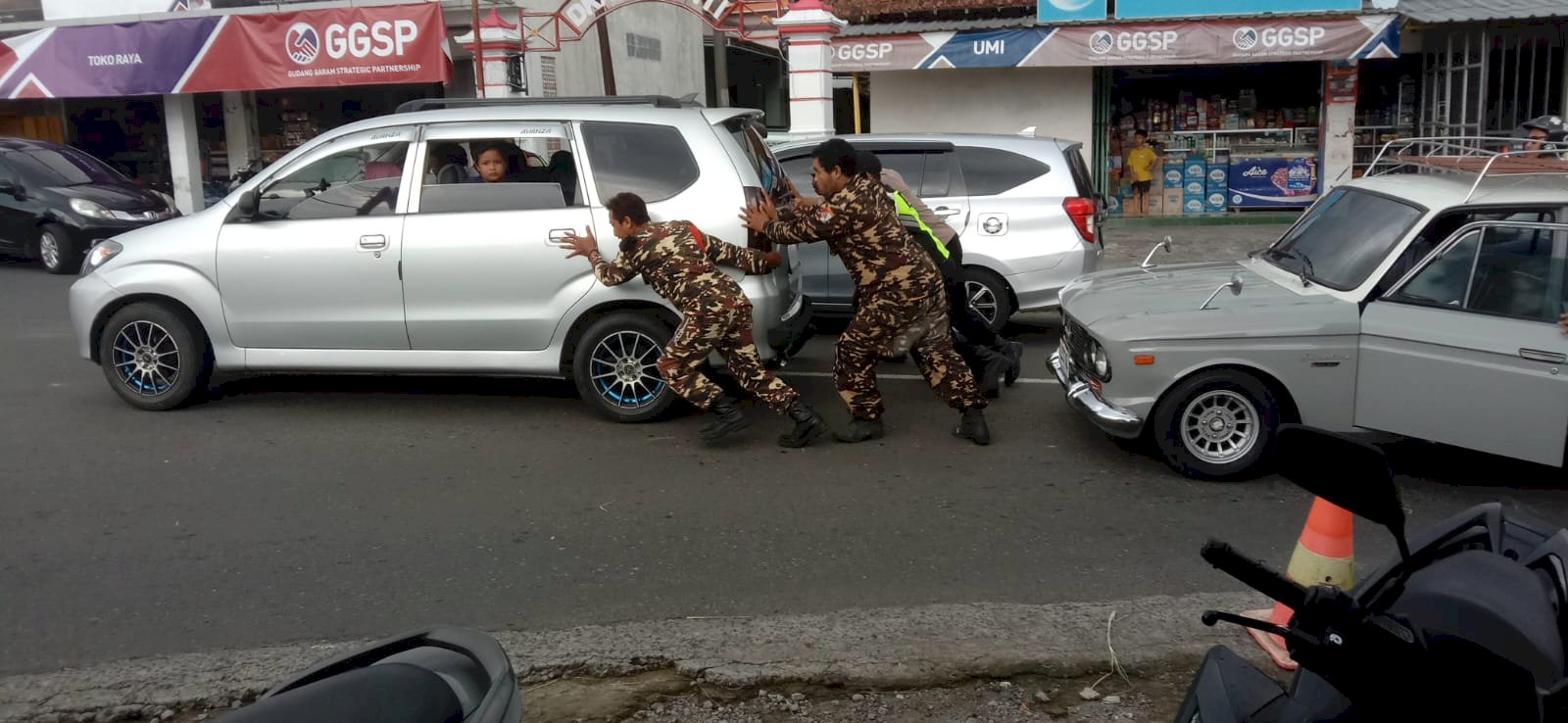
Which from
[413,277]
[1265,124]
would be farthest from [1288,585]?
[1265,124]

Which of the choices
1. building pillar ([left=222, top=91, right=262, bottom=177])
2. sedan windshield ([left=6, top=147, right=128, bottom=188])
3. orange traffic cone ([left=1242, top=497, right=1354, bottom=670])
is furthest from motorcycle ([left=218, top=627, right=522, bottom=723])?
building pillar ([left=222, top=91, right=262, bottom=177])

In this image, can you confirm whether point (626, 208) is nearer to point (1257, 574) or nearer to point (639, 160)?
point (639, 160)

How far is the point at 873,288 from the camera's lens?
699 centimetres

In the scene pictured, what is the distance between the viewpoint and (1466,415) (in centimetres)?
582

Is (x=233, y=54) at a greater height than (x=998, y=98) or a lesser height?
greater

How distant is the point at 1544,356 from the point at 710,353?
3.96m

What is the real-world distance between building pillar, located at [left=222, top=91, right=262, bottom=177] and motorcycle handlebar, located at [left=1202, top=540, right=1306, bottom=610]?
22241mm

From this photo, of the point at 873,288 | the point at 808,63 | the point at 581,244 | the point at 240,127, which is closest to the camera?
the point at 873,288

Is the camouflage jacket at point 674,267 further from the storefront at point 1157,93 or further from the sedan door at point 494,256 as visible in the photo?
the storefront at point 1157,93

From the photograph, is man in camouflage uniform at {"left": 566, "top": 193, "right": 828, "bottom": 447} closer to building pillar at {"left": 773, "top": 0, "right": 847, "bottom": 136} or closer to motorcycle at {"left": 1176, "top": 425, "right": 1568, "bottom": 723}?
motorcycle at {"left": 1176, "top": 425, "right": 1568, "bottom": 723}

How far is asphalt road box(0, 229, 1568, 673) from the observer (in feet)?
16.4

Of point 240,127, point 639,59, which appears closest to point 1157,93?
point 639,59

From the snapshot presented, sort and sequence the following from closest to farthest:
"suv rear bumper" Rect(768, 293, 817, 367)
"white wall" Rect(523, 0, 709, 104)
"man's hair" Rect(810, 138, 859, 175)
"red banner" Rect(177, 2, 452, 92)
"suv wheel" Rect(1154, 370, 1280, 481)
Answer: "suv wheel" Rect(1154, 370, 1280, 481) < "man's hair" Rect(810, 138, 859, 175) < "suv rear bumper" Rect(768, 293, 817, 367) < "red banner" Rect(177, 2, 452, 92) < "white wall" Rect(523, 0, 709, 104)

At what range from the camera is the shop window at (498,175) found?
24.7ft
